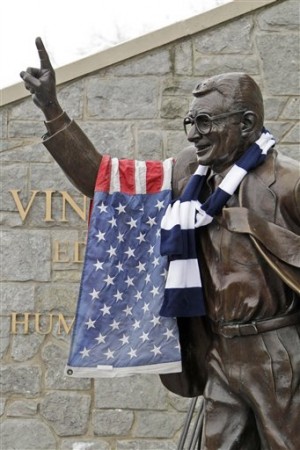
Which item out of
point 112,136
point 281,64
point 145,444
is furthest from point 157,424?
point 281,64

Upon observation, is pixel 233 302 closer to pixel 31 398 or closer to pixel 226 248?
pixel 226 248

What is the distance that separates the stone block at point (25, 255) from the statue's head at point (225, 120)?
393 centimetres

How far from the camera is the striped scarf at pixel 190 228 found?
3883mm

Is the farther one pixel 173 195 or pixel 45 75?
pixel 173 195

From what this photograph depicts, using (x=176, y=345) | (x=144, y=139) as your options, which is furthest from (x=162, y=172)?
(x=144, y=139)

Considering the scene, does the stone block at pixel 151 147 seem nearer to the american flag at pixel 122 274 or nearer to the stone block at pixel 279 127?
the stone block at pixel 279 127

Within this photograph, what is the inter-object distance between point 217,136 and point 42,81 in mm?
638

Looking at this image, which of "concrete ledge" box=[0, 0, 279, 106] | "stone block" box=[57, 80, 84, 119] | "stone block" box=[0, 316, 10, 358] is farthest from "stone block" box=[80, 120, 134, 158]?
"stone block" box=[0, 316, 10, 358]

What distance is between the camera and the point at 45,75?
3.99 m

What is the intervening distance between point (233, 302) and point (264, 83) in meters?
4.29

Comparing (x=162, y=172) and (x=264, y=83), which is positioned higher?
(x=264, y=83)

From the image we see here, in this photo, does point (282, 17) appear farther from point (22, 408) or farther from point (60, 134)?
point (60, 134)

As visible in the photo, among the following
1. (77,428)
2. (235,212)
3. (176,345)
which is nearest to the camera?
(235,212)

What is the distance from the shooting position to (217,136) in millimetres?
3906
